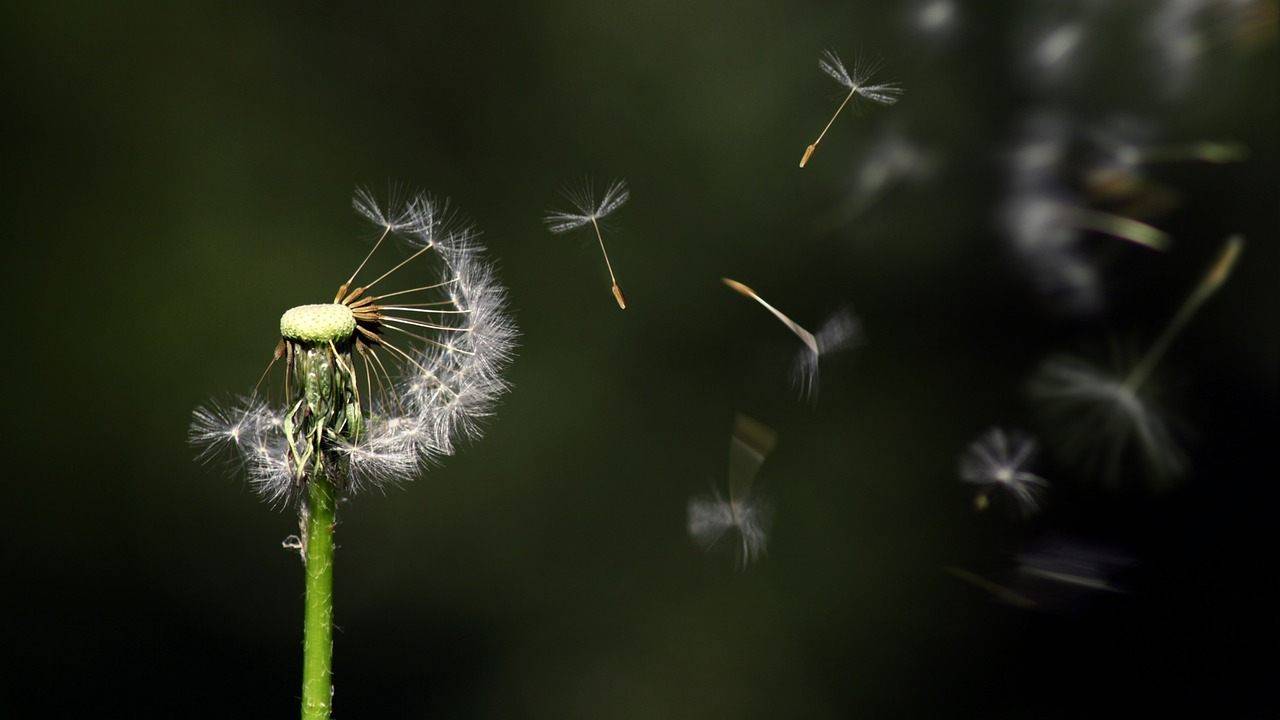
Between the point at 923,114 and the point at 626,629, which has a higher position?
the point at 923,114

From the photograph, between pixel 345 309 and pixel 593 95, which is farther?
pixel 593 95

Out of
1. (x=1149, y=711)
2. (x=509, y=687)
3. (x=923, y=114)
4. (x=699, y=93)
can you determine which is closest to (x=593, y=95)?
(x=699, y=93)

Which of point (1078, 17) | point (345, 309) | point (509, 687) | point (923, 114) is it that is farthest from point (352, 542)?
point (1078, 17)

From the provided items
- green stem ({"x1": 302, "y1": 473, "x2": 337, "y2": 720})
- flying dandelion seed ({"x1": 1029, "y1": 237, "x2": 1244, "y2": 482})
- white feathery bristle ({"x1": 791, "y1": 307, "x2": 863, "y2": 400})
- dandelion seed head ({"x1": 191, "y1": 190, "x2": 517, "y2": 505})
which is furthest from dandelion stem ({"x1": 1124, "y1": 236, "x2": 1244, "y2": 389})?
green stem ({"x1": 302, "y1": 473, "x2": 337, "y2": 720})

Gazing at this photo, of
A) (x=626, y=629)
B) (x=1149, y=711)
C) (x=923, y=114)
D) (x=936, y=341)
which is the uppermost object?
(x=923, y=114)

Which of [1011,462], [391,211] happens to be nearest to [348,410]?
[391,211]

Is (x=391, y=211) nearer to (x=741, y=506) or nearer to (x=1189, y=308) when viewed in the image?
(x=741, y=506)

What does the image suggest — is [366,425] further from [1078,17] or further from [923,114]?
Result: [1078,17]

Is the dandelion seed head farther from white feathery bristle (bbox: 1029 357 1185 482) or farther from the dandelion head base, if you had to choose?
white feathery bristle (bbox: 1029 357 1185 482)
